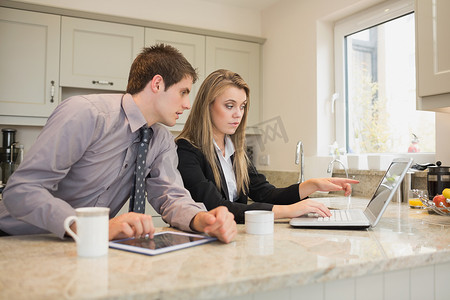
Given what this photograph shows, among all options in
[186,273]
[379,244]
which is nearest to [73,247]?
[186,273]

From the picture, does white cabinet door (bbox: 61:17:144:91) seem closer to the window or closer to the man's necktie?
the window

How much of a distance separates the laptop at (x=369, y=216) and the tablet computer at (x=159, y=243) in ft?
1.22

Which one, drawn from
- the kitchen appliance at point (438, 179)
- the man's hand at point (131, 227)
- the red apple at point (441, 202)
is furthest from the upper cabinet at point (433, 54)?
the man's hand at point (131, 227)

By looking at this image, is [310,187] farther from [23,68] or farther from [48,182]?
[23,68]

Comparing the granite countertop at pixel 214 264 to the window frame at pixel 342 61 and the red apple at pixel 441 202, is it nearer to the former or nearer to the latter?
the red apple at pixel 441 202

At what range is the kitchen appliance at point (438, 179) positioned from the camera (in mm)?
1853

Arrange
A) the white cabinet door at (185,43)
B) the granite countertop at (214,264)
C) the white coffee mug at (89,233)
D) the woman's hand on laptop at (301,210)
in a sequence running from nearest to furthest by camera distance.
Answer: the granite countertop at (214,264), the white coffee mug at (89,233), the woman's hand on laptop at (301,210), the white cabinet door at (185,43)

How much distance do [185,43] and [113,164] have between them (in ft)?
7.83

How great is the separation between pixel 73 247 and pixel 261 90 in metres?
3.14

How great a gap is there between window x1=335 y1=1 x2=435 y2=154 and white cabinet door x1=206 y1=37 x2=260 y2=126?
32.8 inches

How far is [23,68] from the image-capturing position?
301 cm

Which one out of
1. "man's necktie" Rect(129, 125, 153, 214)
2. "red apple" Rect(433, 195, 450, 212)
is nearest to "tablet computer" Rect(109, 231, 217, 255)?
"man's necktie" Rect(129, 125, 153, 214)

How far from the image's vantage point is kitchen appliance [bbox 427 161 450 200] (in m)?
1.85

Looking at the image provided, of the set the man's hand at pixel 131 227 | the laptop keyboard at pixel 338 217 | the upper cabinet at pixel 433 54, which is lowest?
the laptop keyboard at pixel 338 217
